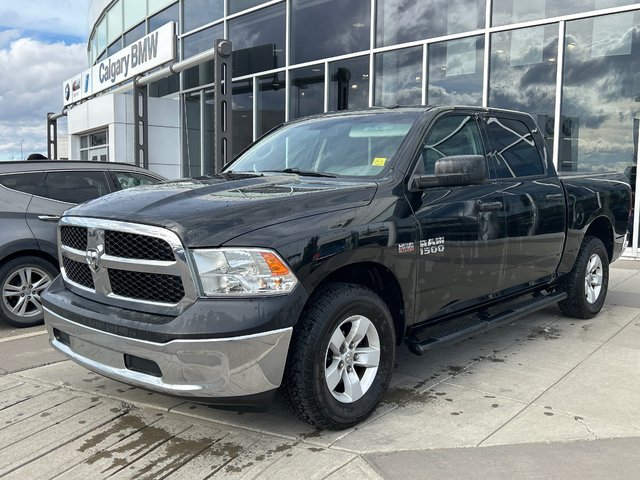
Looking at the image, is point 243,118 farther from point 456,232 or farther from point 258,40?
point 456,232

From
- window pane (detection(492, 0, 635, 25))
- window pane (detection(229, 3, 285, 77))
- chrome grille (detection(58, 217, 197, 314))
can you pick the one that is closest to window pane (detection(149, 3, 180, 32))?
window pane (detection(229, 3, 285, 77))

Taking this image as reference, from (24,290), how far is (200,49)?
12.7 m

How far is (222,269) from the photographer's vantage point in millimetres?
2865

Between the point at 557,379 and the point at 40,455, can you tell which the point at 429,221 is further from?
the point at 40,455

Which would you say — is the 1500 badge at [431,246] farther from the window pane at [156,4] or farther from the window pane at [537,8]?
the window pane at [156,4]

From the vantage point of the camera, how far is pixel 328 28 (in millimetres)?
13367

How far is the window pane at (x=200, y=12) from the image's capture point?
53.2 ft

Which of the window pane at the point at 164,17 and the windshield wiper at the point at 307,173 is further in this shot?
the window pane at the point at 164,17

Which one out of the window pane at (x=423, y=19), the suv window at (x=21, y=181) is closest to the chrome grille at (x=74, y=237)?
the suv window at (x=21, y=181)

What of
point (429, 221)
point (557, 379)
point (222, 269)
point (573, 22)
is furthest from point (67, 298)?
point (573, 22)

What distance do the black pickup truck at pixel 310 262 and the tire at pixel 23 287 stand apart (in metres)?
2.48

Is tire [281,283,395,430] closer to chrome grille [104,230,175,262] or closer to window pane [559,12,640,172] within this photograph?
chrome grille [104,230,175,262]

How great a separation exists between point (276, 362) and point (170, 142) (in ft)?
54.0

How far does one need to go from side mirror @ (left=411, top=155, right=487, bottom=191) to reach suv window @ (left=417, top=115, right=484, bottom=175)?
0.14 m
